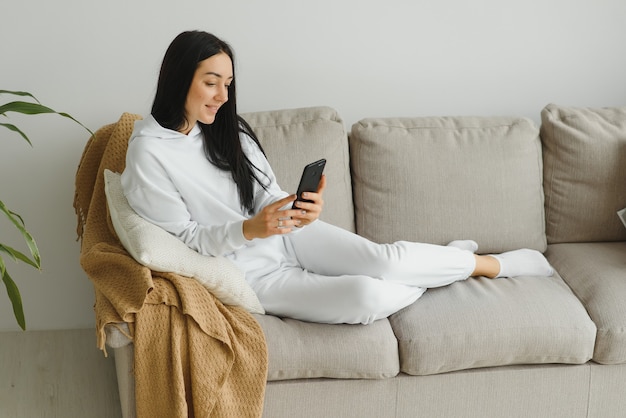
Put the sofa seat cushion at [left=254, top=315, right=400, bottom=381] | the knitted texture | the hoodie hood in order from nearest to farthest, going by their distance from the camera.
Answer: the knitted texture < the sofa seat cushion at [left=254, top=315, right=400, bottom=381] < the hoodie hood

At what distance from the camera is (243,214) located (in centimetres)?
232

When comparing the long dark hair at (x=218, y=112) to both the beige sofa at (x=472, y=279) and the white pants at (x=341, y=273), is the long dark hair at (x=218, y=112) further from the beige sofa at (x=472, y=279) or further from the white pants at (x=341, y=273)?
the beige sofa at (x=472, y=279)

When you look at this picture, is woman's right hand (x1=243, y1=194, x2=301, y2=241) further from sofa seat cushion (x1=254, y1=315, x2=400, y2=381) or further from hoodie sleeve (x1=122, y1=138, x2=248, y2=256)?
sofa seat cushion (x1=254, y1=315, x2=400, y2=381)

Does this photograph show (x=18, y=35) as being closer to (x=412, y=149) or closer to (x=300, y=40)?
(x=300, y=40)

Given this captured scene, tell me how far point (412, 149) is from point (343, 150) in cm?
21

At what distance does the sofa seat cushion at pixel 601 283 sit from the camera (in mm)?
2227

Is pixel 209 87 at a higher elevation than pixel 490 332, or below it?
higher

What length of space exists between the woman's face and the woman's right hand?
294 millimetres

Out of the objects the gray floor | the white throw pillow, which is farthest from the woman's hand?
the gray floor

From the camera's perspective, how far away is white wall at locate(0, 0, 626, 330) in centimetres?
270

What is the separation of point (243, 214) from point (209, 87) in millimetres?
366

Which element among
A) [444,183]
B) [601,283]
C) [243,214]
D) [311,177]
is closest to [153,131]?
[243,214]

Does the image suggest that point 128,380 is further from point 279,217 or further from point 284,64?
point 284,64

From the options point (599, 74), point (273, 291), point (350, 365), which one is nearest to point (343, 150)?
point (273, 291)
